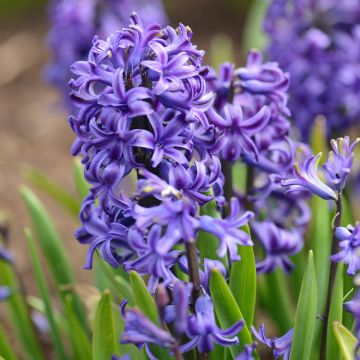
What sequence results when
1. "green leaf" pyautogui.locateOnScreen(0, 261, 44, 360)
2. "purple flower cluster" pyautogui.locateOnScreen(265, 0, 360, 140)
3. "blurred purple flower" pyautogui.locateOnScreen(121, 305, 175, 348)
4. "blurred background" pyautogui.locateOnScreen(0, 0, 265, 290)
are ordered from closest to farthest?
"blurred purple flower" pyautogui.locateOnScreen(121, 305, 175, 348)
"green leaf" pyautogui.locateOnScreen(0, 261, 44, 360)
"purple flower cluster" pyautogui.locateOnScreen(265, 0, 360, 140)
"blurred background" pyautogui.locateOnScreen(0, 0, 265, 290)

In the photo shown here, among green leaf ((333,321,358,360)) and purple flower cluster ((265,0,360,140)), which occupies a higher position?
purple flower cluster ((265,0,360,140))

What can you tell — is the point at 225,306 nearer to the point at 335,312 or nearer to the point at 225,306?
the point at 225,306

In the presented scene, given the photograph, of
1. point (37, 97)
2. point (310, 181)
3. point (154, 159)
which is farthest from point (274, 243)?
point (37, 97)

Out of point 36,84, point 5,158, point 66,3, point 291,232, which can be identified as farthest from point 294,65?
point 36,84

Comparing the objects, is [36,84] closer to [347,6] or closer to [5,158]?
[5,158]

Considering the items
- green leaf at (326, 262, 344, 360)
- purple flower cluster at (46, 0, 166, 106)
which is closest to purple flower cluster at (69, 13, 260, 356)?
green leaf at (326, 262, 344, 360)

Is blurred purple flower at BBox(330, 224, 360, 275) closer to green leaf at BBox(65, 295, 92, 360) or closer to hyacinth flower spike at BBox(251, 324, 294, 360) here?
hyacinth flower spike at BBox(251, 324, 294, 360)

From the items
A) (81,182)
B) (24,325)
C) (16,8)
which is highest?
A: (16,8)
